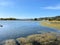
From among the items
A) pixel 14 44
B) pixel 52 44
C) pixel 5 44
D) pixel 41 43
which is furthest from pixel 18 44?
pixel 52 44

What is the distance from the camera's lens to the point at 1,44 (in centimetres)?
1902

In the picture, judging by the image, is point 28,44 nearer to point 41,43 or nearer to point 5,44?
point 41,43

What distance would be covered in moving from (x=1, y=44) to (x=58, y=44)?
9.18m

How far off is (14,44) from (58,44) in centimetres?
705

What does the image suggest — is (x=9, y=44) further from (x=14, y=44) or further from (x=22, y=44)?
(x=22, y=44)

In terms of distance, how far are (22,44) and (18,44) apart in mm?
651

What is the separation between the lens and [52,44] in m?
19.0

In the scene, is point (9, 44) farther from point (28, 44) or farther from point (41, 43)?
point (41, 43)

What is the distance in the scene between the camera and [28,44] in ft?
62.1

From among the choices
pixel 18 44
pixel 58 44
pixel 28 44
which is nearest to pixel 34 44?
pixel 28 44

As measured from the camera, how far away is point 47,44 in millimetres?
19094

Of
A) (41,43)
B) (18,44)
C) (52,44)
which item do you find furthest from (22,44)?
(52,44)

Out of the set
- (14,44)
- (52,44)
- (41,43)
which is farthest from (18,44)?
(52,44)

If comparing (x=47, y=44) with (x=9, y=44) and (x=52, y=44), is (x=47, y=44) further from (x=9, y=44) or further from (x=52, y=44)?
(x=9, y=44)
